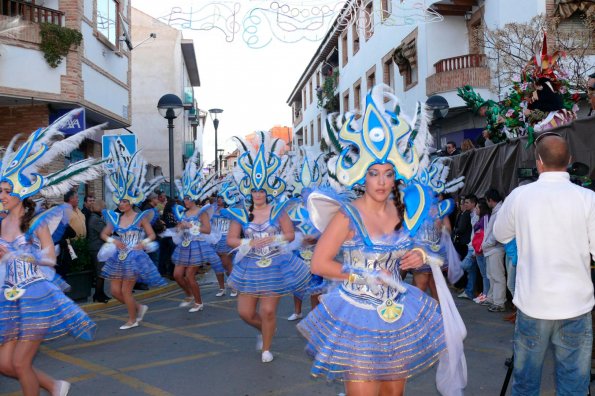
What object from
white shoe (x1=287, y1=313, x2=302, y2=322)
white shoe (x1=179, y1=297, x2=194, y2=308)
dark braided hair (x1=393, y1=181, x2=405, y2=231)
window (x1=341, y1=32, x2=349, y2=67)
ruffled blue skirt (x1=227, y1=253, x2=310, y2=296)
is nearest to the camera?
dark braided hair (x1=393, y1=181, x2=405, y2=231)

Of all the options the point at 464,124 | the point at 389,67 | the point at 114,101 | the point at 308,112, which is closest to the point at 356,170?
the point at 114,101

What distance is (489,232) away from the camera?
8.63m

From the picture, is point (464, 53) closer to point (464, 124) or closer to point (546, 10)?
point (464, 124)

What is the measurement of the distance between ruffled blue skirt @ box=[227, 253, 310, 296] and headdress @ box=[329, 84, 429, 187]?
2.49 meters

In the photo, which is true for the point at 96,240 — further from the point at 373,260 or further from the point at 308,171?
the point at 373,260

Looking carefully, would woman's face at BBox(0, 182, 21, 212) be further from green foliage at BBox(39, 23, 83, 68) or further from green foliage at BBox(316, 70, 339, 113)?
green foliage at BBox(316, 70, 339, 113)

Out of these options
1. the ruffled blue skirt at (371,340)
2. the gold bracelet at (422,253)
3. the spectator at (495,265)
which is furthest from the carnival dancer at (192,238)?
the gold bracelet at (422,253)

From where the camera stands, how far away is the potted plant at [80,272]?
9.95 m

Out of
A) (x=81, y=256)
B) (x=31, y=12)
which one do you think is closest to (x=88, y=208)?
(x=81, y=256)

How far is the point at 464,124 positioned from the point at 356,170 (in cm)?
1708

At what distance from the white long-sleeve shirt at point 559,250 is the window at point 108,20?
14800 millimetres

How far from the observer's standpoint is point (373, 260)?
11.5 feet

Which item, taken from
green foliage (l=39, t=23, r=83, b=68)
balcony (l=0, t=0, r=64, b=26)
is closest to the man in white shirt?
green foliage (l=39, t=23, r=83, b=68)

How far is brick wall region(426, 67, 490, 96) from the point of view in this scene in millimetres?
17688
